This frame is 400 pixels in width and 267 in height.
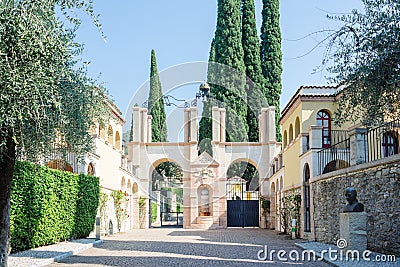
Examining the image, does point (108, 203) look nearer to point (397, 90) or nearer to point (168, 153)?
point (168, 153)

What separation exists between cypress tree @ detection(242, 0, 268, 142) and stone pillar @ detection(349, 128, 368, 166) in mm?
21197

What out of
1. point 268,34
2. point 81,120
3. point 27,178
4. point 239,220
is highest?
point 268,34

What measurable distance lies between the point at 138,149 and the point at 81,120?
76.5 ft

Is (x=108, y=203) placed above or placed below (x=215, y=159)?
below

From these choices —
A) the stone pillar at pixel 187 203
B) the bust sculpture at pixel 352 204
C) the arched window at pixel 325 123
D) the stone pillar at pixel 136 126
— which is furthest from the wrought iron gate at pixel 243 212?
the bust sculpture at pixel 352 204

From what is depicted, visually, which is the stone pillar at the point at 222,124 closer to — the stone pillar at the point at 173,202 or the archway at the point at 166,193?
the archway at the point at 166,193

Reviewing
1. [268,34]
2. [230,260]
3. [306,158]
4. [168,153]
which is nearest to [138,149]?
[168,153]

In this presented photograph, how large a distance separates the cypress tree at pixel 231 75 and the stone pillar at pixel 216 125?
2.44m

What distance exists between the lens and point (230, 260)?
38.4ft

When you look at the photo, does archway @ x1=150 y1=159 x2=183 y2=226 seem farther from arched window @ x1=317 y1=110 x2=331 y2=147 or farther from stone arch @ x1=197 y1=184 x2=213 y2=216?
arched window @ x1=317 y1=110 x2=331 y2=147

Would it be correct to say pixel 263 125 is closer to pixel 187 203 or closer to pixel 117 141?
pixel 187 203

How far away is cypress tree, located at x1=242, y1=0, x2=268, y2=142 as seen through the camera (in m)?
35.2

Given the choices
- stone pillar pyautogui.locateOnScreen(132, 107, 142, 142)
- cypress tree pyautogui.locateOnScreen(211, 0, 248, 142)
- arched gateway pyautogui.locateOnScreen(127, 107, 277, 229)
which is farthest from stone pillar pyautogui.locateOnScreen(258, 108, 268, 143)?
stone pillar pyautogui.locateOnScreen(132, 107, 142, 142)

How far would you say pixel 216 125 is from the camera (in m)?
31.6
